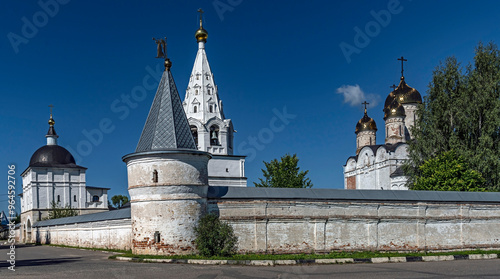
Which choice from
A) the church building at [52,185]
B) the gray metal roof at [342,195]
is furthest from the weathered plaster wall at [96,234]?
the church building at [52,185]

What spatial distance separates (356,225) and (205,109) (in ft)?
64.8

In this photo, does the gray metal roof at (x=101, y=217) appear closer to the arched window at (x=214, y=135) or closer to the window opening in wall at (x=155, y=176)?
the window opening in wall at (x=155, y=176)

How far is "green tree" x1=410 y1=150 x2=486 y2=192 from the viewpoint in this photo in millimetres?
21547

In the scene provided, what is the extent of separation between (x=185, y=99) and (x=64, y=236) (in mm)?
12718

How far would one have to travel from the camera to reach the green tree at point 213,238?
1409 centimetres

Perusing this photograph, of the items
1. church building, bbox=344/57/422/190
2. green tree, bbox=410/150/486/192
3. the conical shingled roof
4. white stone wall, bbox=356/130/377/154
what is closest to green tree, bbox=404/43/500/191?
green tree, bbox=410/150/486/192

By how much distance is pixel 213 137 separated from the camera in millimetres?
34469

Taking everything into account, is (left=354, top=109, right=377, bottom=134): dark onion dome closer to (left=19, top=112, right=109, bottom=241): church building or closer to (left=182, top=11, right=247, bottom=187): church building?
(left=182, top=11, right=247, bottom=187): church building

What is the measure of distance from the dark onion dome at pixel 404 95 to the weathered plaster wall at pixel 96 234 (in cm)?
3078

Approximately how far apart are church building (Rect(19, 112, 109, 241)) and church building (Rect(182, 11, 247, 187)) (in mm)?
17572

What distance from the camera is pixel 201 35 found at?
1375 inches

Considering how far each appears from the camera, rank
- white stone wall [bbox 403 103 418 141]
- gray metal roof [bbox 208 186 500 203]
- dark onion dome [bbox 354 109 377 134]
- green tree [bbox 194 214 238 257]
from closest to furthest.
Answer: green tree [bbox 194 214 238 257], gray metal roof [bbox 208 186 500 203], white stone wall [bbox 403 103 418 141], dark onion dome [bbox 354 109 377 134]

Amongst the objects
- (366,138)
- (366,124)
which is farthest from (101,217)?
(366,124)

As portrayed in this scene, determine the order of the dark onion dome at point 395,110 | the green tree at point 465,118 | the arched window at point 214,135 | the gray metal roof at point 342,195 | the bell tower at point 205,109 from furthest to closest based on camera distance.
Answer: the dark onion dome at point 395,110, the arched window at point 214,135, the bell tower at point 205,109, the green tree at point 465,118, the gray metal roof at point 342,195
